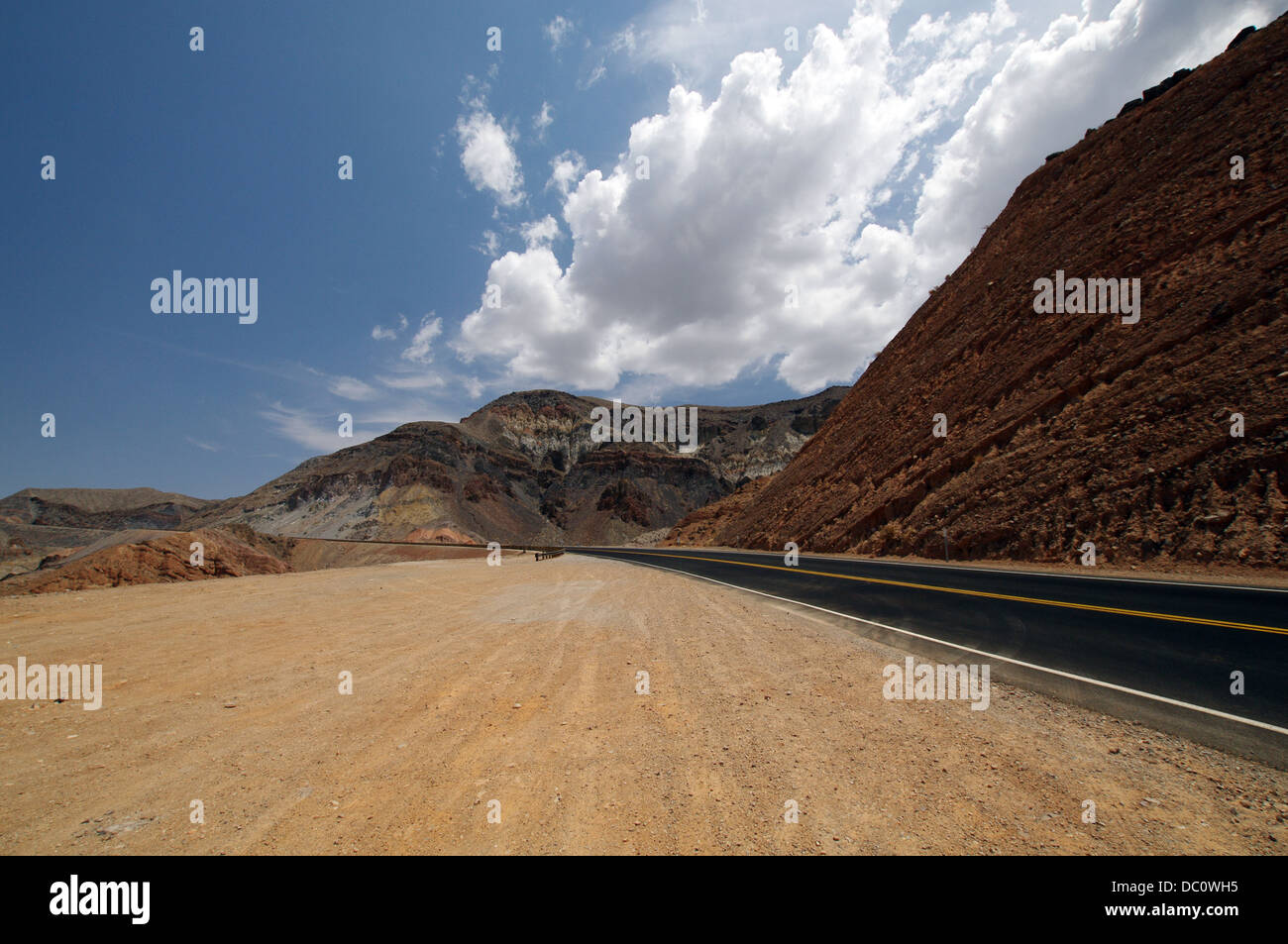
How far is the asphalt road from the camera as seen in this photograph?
511 centimetres

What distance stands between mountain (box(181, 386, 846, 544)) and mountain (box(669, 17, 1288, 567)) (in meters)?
57.1

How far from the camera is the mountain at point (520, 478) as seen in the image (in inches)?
3418

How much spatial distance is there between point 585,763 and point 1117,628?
27.8 ft

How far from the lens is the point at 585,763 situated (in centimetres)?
417

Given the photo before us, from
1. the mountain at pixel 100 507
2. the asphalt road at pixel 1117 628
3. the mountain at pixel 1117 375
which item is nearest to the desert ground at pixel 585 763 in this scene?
the asphalt road at pixel 1117 628

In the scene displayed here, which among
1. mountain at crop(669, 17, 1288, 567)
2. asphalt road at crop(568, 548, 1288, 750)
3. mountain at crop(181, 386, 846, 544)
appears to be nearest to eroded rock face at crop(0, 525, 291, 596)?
asphalt road at crop(568, 548, 1288, 750)

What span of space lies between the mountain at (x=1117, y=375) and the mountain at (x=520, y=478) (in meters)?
57.1

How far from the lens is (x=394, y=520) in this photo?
264ft

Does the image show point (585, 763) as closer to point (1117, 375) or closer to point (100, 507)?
point (1117, 375)

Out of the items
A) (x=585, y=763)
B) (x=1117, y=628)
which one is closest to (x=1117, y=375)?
(x=1117, y=628)

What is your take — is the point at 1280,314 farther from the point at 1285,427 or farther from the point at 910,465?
the point at 910,465

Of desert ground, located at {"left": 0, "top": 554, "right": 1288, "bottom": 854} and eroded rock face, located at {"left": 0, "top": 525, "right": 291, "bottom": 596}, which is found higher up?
desert ground, located at {"left": 0, "top": 554, "right": 1288, "bottom": 854}

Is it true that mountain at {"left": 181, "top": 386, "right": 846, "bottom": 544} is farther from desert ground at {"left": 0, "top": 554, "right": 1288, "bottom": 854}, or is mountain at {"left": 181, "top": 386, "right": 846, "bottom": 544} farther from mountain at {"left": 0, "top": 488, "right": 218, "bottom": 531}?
desert ground at {"left": 0, "top": 554, "right": 1288, "bottom": 854}

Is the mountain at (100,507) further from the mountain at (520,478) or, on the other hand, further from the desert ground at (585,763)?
the desert ground at (585,763)
